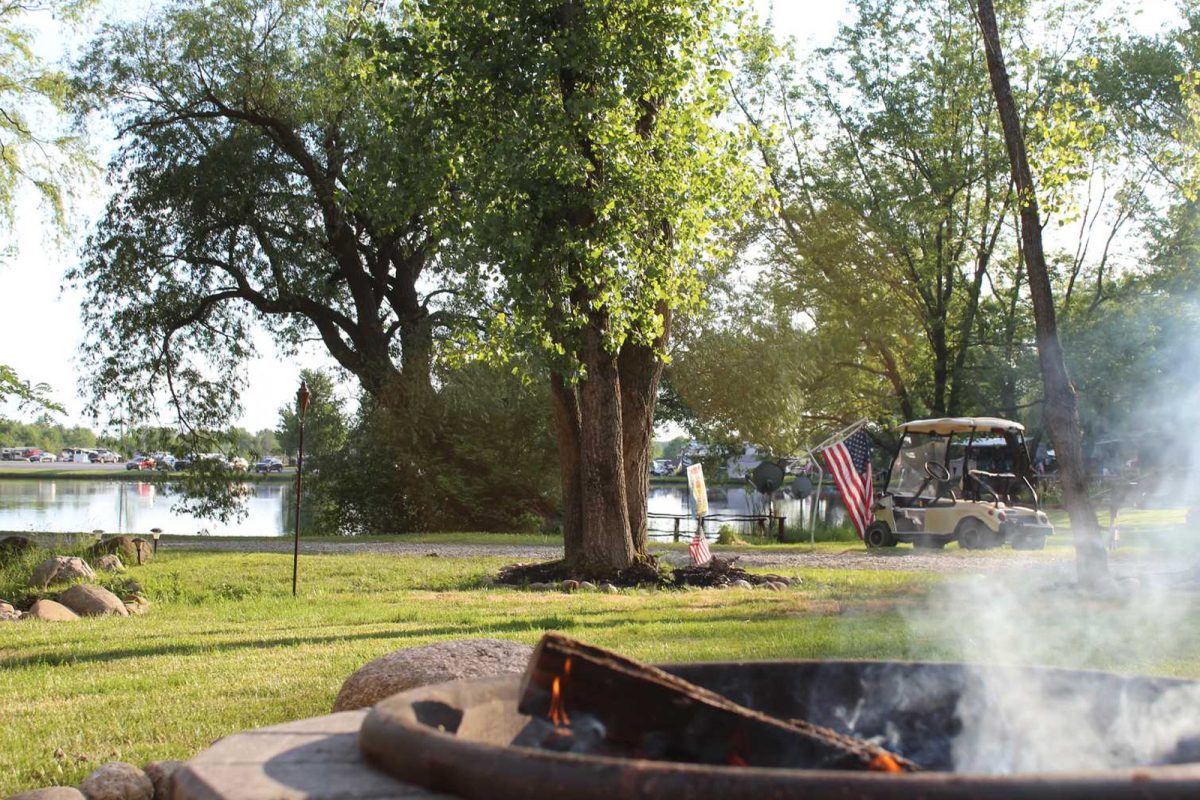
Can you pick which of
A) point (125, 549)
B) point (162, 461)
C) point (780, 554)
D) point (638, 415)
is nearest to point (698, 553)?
point (638, 415)

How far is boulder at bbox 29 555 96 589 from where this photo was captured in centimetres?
1154

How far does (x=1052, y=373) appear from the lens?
10.8 m

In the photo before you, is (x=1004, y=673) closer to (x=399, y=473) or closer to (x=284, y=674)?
(x=284, y=674)

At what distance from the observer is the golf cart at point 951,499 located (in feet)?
60.1

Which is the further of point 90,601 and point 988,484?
point 988,484

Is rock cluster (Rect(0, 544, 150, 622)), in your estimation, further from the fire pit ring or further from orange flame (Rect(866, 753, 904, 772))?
orange flame (Rect(866, 753, 904, 772))

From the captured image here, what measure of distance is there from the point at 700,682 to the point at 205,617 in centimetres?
839

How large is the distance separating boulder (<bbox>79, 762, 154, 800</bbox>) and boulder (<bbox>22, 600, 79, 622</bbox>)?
6556 mm

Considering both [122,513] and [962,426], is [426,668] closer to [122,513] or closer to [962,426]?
[962,426]

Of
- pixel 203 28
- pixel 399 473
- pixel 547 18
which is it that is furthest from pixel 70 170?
pixel 547 18

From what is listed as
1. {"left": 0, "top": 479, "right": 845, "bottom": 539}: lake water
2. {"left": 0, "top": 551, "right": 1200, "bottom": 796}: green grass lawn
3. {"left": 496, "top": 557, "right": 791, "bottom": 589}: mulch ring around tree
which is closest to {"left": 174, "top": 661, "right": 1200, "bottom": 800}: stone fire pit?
{"left": 0, "top": 551, "right": 1200, "bottom": 796}: green grass lawn

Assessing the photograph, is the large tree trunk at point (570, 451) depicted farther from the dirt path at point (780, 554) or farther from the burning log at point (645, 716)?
the burning log at point (645, 716)

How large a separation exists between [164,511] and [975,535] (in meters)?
31.3

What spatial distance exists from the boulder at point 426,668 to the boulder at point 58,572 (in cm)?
828
